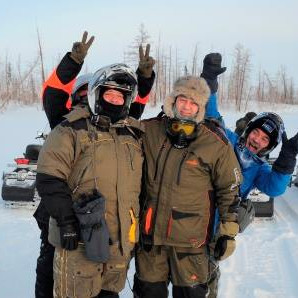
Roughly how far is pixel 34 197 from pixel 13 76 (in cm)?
5689

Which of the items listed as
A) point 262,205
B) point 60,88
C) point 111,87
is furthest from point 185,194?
point 262,205

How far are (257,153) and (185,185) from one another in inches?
31.0

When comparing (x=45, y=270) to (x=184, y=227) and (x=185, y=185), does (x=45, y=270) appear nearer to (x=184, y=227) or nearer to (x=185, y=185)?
(x=184, y=227)

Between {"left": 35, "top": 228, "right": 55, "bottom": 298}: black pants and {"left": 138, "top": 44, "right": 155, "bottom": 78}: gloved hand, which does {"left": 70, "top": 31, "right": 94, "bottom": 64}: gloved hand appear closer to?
{"left": 138, "top": 44, "right": 155, "bottom": 78}: gloved hand

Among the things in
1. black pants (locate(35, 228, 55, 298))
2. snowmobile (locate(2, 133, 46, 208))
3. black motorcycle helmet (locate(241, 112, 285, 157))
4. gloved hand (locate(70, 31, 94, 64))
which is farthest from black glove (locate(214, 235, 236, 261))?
snowmobile (locate(2, 133, 46, 208))

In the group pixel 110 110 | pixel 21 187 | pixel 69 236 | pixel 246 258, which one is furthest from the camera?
pixel 21 187

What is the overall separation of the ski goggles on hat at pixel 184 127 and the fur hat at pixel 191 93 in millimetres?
54

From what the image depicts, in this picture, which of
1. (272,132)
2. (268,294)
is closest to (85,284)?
Answer: (272,132)

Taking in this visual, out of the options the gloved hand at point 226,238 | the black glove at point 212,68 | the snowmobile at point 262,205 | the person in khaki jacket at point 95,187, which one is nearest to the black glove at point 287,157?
the gloved hand at point 226,238

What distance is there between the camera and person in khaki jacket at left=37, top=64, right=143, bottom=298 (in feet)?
8.32

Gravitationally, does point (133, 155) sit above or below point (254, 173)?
above

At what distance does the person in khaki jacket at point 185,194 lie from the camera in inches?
115

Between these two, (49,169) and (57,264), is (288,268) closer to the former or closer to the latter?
(57,264)

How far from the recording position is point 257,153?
3.40 m
